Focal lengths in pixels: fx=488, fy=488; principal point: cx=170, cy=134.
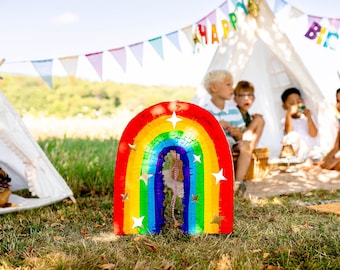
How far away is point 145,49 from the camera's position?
5.59 m

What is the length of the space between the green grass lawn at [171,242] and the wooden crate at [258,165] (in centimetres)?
114

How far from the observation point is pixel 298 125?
21.8 feet

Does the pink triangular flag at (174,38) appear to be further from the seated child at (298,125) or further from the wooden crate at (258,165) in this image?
the seated child at (298,125)

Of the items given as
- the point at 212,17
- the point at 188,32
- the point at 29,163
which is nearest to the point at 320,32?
the point at 212,17

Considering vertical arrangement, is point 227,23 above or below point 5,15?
below

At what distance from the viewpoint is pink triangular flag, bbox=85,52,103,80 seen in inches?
207

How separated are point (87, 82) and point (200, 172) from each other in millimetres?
25553

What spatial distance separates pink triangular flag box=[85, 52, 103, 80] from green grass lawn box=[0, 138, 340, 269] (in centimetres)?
156

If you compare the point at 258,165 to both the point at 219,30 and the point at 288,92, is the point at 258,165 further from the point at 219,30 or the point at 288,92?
the point at 219,30

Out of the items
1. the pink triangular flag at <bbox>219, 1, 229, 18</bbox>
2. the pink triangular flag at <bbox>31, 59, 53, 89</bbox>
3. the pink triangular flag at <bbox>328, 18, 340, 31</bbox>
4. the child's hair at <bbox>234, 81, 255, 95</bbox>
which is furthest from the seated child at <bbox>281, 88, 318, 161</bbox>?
the pink triangular flag at <bbox>31, 59, 53, 89</bbox>

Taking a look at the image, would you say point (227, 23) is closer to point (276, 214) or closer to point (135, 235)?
point (276, 214)

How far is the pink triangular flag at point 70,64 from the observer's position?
204 inches

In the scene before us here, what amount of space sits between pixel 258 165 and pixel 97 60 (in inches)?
87.0

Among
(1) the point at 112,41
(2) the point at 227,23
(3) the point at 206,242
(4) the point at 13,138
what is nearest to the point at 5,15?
(1) the point at 112,41
